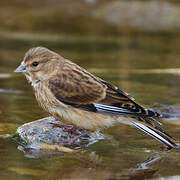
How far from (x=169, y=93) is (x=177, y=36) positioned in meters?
6.07

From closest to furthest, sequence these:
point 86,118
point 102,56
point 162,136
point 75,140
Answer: point 162,136, point 86,118, point 75,140, point 102,56

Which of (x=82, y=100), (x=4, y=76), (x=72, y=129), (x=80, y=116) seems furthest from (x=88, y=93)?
(x=4, y=76)

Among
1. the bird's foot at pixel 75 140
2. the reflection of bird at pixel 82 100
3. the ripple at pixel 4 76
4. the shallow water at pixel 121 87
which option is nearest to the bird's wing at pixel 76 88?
the reflection of bird at pixel 82 100

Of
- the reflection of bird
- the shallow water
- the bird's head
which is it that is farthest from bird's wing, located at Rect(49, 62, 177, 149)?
the shallow water

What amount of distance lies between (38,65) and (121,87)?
2.88m

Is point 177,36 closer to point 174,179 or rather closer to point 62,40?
point 62,40

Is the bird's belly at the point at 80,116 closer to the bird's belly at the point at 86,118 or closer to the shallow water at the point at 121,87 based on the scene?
the bird's belly at the point at 86,118

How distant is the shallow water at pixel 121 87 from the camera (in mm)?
5176

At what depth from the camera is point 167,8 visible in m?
16.2

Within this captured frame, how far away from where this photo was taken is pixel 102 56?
12.3 m

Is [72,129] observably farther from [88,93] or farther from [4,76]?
[4,76]

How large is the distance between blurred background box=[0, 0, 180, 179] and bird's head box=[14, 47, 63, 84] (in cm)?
79

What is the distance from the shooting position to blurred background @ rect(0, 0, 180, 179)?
5441 mm

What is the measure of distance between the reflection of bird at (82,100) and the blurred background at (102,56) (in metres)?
0.27
